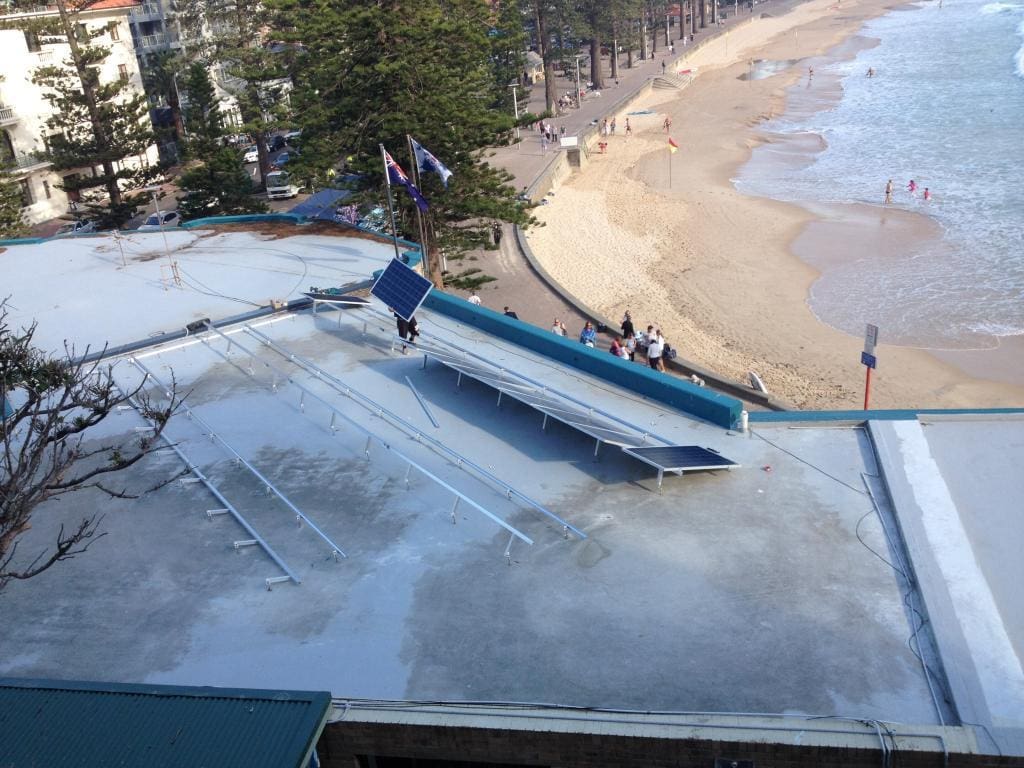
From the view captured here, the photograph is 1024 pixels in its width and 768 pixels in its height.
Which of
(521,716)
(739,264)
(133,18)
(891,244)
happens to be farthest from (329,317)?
(133,18)

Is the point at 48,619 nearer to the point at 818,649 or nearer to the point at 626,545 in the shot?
the point at 626,545

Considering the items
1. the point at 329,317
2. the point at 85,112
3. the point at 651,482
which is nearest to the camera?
the point at 651,482

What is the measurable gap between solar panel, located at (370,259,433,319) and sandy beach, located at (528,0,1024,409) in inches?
382

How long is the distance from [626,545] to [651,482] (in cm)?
134

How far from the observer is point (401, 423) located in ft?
44.3

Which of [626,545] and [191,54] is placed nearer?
[626,545]

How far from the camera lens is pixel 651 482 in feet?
37.6

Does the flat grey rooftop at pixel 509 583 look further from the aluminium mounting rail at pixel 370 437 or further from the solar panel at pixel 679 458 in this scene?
the solar panel at pixel 679 458

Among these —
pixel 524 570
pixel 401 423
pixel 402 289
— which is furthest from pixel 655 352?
pixel 524 570

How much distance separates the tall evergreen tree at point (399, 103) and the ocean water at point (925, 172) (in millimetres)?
10534

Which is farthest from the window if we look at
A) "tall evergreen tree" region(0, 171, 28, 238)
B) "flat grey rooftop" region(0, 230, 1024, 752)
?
"flat grey rooftop" region(0, 230, 1024, 752)

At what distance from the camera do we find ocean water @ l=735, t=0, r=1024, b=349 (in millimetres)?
28094

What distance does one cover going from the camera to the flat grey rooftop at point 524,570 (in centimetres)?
841

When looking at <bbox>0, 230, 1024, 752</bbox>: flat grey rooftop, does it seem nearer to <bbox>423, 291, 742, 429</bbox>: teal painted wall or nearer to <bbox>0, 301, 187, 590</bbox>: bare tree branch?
<bbox>423, 291, 742, 429</bbox>: teal painted wall
